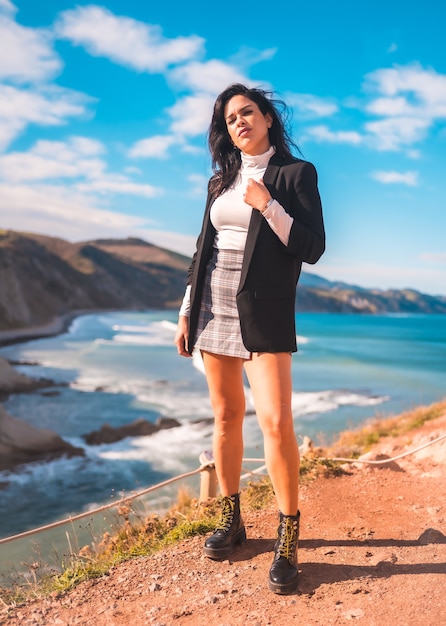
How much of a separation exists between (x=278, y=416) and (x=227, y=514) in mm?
792

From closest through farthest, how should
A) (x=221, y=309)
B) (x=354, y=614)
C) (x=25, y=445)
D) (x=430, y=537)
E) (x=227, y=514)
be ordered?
(x=354, y=614) < (x=221, y=309) < (x=227, y=514) < (x=430, y=537) < (x=25, y=445)

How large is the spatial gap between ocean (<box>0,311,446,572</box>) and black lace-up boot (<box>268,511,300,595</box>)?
1128 mm

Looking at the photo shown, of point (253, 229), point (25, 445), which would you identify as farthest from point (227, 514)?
point (25, 445)

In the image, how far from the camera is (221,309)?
2.73m

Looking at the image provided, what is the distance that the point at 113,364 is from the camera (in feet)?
95.7

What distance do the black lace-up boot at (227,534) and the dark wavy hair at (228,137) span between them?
1.60m

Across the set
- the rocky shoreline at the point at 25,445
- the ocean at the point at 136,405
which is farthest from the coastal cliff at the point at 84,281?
the rocky shoreline at the point at 25,445

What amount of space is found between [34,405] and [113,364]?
1233 centimetres

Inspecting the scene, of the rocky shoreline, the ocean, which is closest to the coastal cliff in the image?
the ocean

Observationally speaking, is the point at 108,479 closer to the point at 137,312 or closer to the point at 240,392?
the point at 240,392

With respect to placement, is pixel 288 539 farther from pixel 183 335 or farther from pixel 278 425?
pixel 183 335

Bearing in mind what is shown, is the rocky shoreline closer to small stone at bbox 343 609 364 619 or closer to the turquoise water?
the turquoise water

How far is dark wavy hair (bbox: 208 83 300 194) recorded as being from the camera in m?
2.72

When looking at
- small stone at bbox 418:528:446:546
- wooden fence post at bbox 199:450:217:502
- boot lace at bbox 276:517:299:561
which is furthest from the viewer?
wooden fence post at bbox 199:450:217:502
